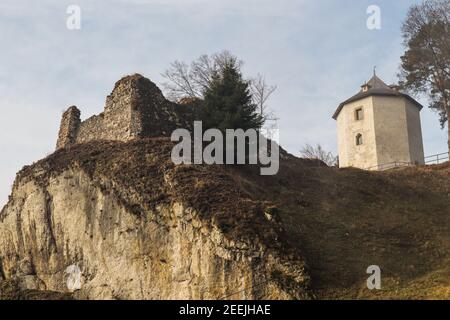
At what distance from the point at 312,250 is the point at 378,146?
759 inches

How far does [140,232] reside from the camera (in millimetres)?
21031

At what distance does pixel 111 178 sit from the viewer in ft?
75.3

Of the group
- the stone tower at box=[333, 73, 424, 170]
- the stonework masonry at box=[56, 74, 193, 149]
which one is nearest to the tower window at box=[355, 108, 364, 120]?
the stone tower at box=[333, 73, 424, 170]

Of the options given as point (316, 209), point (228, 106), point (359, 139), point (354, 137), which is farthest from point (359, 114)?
point (316, 209)

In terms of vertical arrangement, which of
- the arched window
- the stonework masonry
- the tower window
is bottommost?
the stonework masonry

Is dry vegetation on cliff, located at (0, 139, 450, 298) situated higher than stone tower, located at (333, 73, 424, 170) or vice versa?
stone tower, located at (333, 73, 424, 170)

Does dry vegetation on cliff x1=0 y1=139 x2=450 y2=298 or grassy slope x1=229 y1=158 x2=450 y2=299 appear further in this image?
dry vegetation on cliff x1=0 y1=139 x2=450 y2=298

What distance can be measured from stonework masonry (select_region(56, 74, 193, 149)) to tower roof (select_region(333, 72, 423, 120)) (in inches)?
609

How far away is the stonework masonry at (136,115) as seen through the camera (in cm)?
2614

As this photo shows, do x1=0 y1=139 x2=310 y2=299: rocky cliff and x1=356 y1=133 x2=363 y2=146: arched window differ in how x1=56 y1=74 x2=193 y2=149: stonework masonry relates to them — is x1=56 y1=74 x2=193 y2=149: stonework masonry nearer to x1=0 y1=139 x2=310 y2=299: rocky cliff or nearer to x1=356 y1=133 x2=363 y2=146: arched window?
x1=0 y1=139 x2=310 y2=299: rocky cliff

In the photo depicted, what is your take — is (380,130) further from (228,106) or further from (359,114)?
(228,106)

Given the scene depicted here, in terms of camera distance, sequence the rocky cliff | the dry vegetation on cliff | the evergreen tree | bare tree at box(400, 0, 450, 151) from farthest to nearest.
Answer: bare tree at box(400, 0, 450, 151) < the evergreen tree < the dry vegetation on cliff < the rocky cliff

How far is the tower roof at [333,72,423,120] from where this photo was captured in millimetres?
38906
